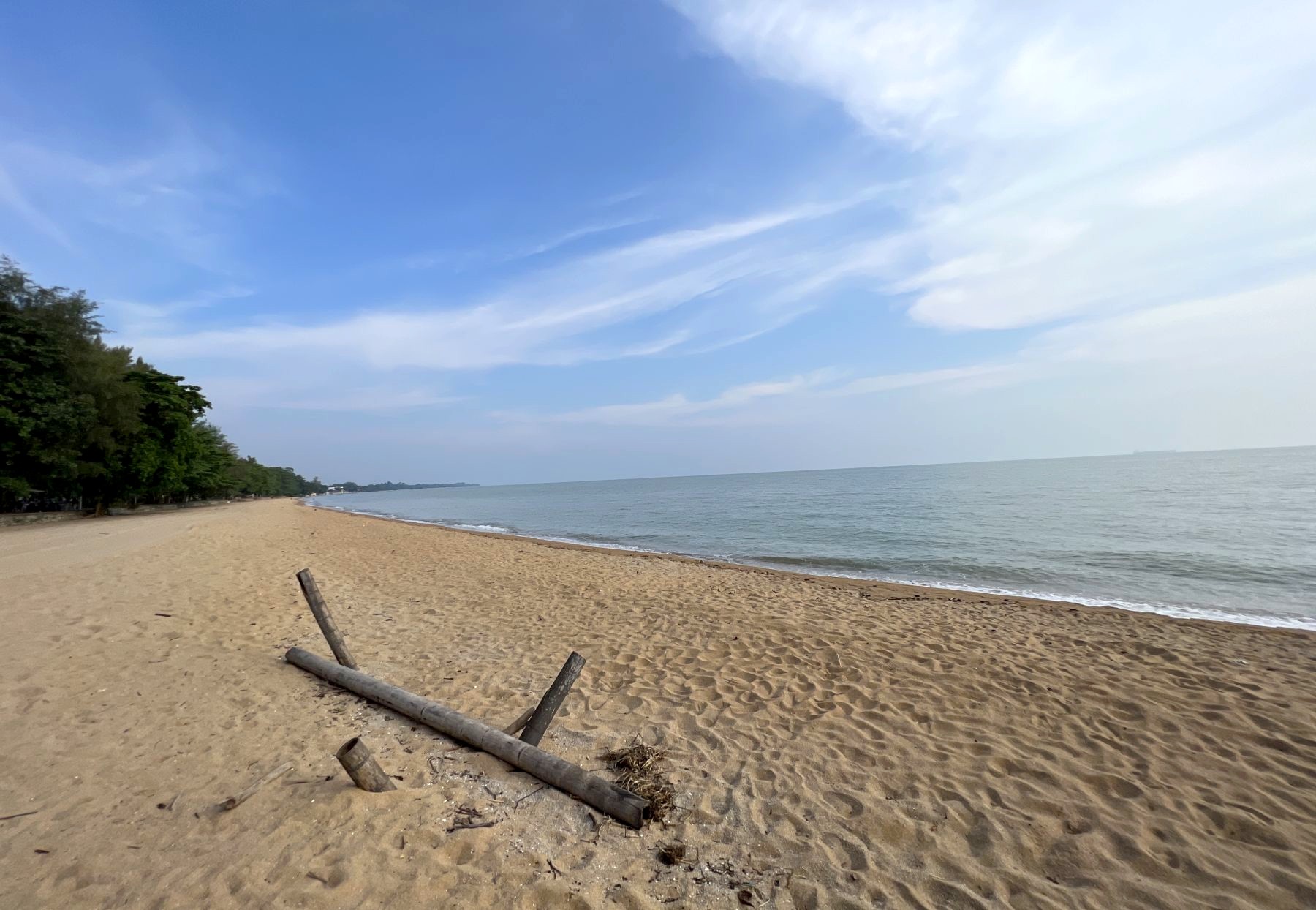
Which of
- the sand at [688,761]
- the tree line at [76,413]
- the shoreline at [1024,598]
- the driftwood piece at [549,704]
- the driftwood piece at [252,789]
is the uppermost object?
the tree line at [76,413]

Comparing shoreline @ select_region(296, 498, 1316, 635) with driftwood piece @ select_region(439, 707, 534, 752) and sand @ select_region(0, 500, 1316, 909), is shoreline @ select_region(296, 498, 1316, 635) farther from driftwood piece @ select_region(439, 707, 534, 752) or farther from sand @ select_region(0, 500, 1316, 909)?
driftwood piece @ select_region(439, 707, 534, 752)

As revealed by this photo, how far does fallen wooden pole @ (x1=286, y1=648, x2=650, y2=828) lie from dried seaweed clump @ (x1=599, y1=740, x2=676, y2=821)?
13 cm

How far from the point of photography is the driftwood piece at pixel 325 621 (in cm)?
581

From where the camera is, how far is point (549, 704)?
4.21m

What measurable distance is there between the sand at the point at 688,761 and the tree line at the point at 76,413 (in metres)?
23.7

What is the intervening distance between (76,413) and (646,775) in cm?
3545

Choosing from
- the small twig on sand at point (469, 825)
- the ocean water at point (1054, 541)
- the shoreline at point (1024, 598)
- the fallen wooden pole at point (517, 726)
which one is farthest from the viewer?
the ocean water at point (1054, 541)

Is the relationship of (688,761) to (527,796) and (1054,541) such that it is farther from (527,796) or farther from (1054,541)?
(1054,541)

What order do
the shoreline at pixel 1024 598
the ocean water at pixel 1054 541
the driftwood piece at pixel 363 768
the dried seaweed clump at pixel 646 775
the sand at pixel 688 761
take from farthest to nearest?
the ocean water at pixel 1054 541 < the shoreline at pixel 1024 598 < the dried seaweed clump at pixel 646 775 < the driftwood piece at pixel 363 768 < the sand at pixel 688 761

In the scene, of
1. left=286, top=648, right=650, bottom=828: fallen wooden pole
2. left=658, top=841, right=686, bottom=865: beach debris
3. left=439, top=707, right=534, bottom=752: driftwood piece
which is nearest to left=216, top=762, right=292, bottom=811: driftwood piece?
left=286, top=648, right=650, bottom=828: fallen wooden pole

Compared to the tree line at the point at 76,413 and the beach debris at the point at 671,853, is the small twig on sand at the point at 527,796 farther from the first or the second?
the tree line at the point at 76,413


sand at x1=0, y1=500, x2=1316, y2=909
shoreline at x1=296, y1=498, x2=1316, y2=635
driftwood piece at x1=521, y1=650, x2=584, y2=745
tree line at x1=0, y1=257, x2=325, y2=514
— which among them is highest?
tree line at x1=0, y1=257, x2=325, y2=514

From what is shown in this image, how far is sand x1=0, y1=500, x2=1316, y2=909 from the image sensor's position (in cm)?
302

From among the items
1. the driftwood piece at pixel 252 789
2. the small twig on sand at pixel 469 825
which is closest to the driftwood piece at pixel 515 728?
the small twig on sand at pixel 469 825
